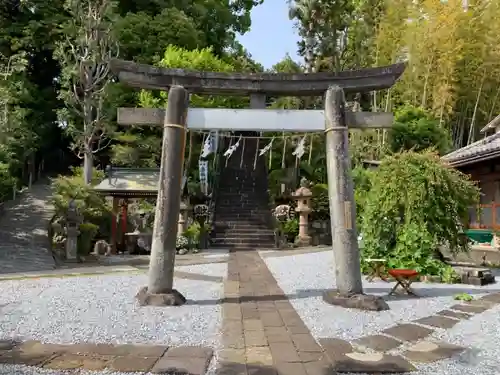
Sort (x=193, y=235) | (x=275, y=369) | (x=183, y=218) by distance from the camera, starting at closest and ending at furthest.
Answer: (x=275, y=369) → (x=193, y=235) → (x=183, y=218)

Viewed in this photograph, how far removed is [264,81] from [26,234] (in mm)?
11183

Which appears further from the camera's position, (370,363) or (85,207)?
(85,207)

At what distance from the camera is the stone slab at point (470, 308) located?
6.02m

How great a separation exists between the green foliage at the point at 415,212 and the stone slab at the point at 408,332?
12.5 feet

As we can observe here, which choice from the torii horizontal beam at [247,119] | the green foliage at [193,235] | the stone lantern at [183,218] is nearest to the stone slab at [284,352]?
the torii horizontal beam at [247,119]

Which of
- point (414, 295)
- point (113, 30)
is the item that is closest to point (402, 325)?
point (414, 295)

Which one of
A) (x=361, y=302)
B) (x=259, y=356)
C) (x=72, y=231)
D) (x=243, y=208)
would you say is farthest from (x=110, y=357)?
(x=243, y=208)

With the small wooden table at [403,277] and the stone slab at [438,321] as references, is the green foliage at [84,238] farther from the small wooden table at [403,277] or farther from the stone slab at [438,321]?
the stone slab at [438,321]

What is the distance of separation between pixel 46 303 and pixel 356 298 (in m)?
4.56

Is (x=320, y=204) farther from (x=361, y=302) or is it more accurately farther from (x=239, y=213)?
(x=361, y=302)

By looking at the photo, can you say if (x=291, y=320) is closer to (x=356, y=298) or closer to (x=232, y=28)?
(x=356, y=298)

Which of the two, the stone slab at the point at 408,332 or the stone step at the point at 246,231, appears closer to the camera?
the stone slab at the point at 408,332

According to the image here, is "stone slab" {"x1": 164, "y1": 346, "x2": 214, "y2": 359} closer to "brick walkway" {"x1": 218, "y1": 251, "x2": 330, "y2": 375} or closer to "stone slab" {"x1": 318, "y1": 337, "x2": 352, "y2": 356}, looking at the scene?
"brick walkway" {"x1": 218, "y1": 251, "x2": 330, "y2": 375}

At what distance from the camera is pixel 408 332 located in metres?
4.89
